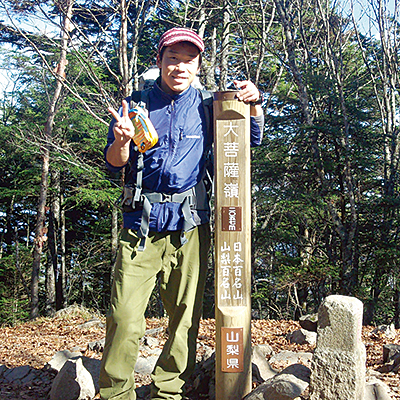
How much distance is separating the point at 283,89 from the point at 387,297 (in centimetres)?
764

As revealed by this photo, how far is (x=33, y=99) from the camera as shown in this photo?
18875mm

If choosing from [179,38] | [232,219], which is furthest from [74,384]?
[179,38]

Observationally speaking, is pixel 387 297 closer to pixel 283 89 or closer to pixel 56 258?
pixel 283 89

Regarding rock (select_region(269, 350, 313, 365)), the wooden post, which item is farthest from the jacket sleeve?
rock (select_region(269, 350, 313, 365))

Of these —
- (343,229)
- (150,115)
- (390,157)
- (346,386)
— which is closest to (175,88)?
(150,115)

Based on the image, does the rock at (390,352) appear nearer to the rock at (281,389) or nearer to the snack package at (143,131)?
the rock at (281,389)

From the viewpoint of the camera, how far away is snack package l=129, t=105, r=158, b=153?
2.98 meters

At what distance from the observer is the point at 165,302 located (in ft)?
10.7

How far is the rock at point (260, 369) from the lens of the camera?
12.4 ft

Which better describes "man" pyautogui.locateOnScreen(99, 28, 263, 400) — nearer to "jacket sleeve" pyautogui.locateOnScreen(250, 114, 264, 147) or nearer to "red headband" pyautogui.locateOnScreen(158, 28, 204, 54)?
"red headband" pyautogui.locateOnScreen(158, 28, 204, 54)

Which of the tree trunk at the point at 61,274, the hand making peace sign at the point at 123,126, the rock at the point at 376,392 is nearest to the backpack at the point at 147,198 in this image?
the hand making peace sign at the point at 123,126

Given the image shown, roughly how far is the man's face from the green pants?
3.40ft

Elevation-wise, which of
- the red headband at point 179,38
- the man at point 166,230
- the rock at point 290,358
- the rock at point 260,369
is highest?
the red headband at point 179,38

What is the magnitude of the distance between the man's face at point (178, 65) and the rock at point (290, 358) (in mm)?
2990
